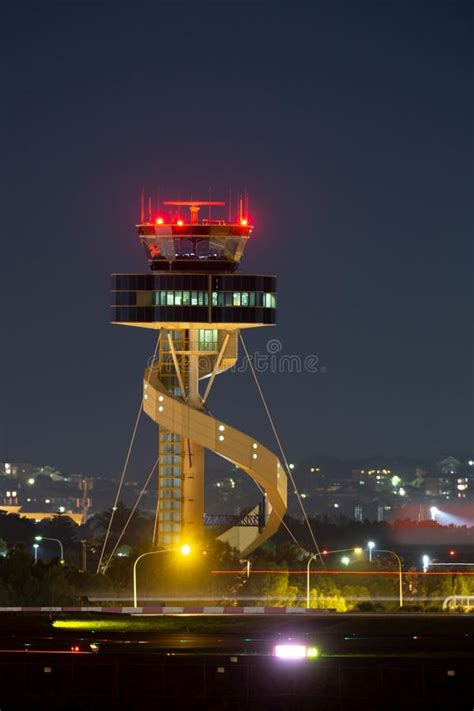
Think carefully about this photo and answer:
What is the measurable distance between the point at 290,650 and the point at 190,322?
67.4 metres

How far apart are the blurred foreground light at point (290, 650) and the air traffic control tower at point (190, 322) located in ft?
213

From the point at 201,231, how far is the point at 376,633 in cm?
5680

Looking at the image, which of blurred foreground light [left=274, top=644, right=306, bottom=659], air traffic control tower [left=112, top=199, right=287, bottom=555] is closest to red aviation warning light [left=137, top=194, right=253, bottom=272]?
air traffic control tower [left=112, top=199, right=287, bottom=555]

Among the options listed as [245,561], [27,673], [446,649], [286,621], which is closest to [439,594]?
[245,561]

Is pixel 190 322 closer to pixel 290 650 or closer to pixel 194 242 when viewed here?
pixel 194 242

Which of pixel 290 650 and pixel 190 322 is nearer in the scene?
pixel 290 650

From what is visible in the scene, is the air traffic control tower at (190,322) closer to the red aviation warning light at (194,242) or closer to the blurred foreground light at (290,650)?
the red aviation warning light at (194,242)

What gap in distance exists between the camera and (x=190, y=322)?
15525cm

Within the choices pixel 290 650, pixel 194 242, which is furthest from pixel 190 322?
pixel 290 650

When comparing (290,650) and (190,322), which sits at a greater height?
(190,322)

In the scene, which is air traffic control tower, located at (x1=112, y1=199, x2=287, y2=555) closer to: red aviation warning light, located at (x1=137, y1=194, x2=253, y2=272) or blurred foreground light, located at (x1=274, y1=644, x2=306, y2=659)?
red aviation warning light, located at (x1=137, y1=194, x2=253, y2=272)

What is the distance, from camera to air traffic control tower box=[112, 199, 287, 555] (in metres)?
156

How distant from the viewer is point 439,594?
5610 inches

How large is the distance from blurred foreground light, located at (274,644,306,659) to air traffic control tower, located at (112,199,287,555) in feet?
213
